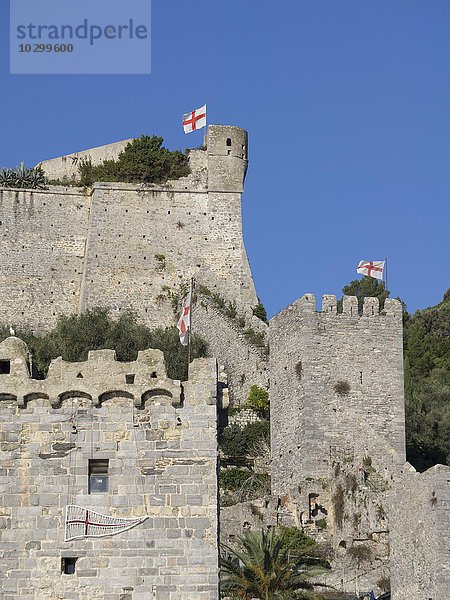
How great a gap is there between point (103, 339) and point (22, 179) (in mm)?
9895

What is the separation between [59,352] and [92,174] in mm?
12023

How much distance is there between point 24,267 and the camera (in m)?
55.0

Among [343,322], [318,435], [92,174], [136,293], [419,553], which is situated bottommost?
[419,553]

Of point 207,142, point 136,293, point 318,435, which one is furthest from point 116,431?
point 207,142

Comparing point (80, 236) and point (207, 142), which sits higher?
point (207, 142)

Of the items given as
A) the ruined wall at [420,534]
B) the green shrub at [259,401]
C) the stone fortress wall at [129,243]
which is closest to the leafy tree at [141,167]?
the stone fortress wall at [129,243]

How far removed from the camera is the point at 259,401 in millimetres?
44406

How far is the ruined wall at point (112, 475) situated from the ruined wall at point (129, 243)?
35366 millimetres

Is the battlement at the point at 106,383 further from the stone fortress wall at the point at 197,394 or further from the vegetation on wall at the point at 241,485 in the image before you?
the vegetation on wall at the point at 241,485

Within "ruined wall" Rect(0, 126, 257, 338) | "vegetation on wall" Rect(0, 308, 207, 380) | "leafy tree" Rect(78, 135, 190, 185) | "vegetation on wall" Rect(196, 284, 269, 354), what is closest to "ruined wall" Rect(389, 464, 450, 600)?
"vegetation on wall" Rect(196, 284, 269, 354)

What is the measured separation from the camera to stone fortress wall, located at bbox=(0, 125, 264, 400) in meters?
54.5

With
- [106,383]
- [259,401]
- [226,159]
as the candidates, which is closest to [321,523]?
[259,401]

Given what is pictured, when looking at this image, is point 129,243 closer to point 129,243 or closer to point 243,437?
point 129,243

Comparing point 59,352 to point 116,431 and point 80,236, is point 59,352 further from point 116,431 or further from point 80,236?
point 116,431
